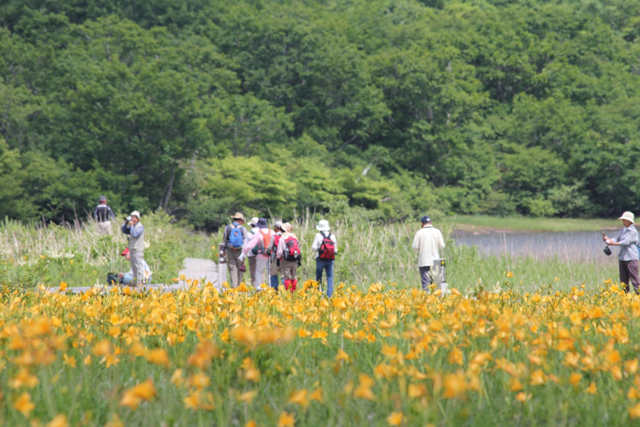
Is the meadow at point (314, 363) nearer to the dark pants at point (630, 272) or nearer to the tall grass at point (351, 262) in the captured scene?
the dark pants at point (630, 272)

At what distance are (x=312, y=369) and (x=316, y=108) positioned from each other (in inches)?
1578

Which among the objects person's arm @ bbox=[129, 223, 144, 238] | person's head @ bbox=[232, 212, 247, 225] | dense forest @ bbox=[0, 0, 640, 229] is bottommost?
person's arm @ bbox=[129, 223, 144, 238]

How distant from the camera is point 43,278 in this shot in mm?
11383

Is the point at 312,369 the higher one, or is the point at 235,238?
the point at 235,238

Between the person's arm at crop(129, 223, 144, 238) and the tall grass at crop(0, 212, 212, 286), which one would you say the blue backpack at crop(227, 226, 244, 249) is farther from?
the tall grass at crop(0, 212, 212, 286)

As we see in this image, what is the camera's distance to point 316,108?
142 feet

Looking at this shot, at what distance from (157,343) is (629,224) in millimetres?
7830

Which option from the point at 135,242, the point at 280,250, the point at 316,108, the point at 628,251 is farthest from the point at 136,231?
the point at 316,108

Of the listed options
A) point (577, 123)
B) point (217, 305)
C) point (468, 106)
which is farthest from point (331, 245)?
point (577, 123)

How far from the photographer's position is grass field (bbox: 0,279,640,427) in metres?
2.72

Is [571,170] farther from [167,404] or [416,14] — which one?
[167,404]

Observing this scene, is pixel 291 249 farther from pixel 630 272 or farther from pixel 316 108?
pixel 316 108

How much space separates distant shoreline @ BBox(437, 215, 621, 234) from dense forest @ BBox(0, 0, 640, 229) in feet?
4.64

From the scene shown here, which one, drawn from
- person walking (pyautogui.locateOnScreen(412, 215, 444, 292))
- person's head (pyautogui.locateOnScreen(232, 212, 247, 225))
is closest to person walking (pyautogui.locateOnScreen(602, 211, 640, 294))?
person walking (pyautogui.locateOnScreen(412, 215, 444, 292))
